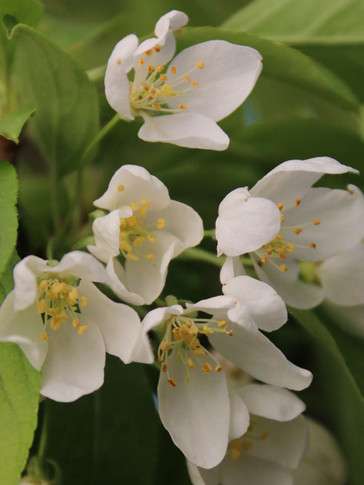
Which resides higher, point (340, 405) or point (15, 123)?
point (15, 123)

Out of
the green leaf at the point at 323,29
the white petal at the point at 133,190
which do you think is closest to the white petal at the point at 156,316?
the white petal at the point at 133,190

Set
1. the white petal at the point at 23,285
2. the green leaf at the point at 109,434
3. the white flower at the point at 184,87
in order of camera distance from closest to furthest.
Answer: the white petal at the point at 23,285, the white flower at the point at 184,87, the green leaf at the point at 109,434

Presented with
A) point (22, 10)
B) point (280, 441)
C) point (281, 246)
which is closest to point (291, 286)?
point (281, 246)

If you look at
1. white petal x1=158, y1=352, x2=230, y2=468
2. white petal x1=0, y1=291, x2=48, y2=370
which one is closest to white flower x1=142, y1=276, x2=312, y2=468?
white petal x1=158, y1=352, x2=230, y2=468

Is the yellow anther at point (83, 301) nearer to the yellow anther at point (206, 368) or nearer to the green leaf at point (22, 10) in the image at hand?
the yellow anther at point (206, 368)

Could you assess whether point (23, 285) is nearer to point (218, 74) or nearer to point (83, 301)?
point (83, 301)

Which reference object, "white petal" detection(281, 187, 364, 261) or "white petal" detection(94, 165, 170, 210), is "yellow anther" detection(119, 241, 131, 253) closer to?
"white petal" detection(94, 165, 170, 210)
